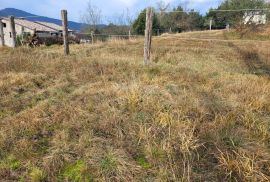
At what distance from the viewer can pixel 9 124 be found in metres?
3.56

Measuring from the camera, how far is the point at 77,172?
2.68 metres

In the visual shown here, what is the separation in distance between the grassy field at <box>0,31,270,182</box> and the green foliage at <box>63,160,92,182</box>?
0.01m

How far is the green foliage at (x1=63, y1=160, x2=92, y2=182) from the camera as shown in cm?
260

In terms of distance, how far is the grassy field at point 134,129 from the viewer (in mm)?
2652

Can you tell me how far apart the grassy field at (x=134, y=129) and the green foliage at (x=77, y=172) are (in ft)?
0.03

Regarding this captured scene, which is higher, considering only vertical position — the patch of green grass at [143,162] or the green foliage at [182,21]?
the green foliage at [182,21]

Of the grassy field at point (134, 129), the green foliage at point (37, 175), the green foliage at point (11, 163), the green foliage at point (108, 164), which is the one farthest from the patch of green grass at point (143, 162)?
→ the green foliage at point (11, 163)

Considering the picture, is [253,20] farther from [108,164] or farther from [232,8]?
[108,164]

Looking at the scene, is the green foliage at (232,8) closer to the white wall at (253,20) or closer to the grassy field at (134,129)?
the white wall at (253,20)

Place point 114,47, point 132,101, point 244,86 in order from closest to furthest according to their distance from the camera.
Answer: point 132,101 → point 244,86 → point 114,47

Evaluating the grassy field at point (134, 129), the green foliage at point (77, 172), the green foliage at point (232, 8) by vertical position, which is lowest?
the green foliage at point (77, 172)

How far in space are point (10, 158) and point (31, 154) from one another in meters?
0.22

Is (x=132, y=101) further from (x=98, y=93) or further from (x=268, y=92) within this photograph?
(x=268, y=92)

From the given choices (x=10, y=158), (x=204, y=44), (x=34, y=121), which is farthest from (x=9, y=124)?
(x=204, y=44)
